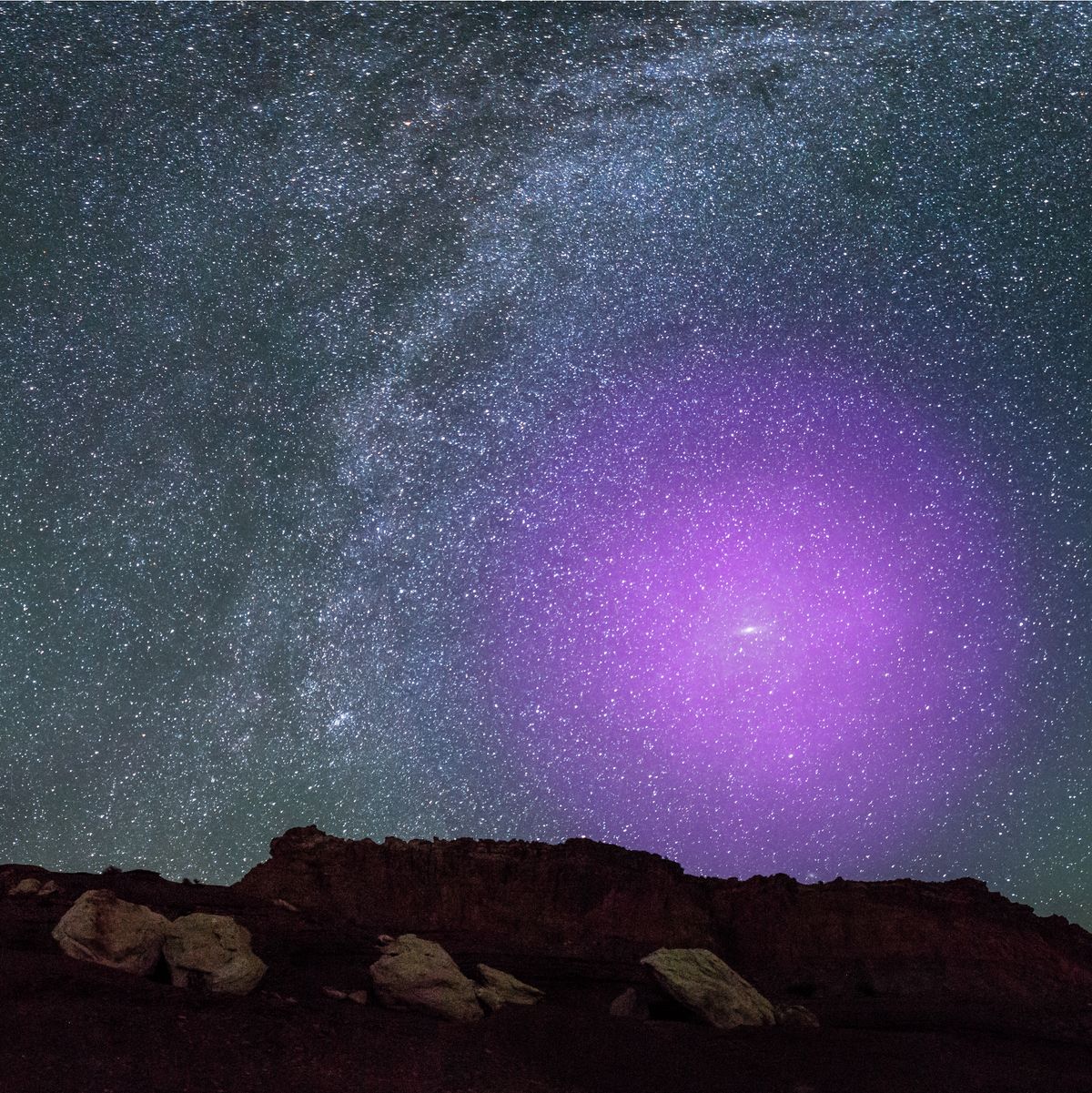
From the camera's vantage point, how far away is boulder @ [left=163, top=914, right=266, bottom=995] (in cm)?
1351

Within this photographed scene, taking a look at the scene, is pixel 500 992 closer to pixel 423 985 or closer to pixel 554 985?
pixel 423 985

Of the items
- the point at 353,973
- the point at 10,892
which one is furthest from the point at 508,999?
the point at 10,892

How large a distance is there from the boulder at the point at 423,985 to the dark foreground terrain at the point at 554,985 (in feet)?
1.39

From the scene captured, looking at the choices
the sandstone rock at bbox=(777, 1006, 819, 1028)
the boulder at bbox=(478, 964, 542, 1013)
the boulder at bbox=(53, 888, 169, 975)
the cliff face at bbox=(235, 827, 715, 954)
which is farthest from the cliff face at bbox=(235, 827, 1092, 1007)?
the boulder at bbox=(53, 888, 169, 975)

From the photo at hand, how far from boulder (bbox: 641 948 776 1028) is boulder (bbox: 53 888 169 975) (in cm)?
958

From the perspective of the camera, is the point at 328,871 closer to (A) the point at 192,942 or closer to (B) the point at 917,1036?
(A) the point at 192,942

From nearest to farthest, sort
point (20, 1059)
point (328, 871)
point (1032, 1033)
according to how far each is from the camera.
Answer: point (20, 1059)
point (1032, 1033)
point (328, 871)

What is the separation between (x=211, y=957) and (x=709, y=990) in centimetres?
936

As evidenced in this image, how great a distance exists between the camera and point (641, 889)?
2952 cm

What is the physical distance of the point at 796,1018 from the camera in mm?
18328

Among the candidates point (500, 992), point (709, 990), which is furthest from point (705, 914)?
point (500, 992)

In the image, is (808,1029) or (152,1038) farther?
(808,1029)

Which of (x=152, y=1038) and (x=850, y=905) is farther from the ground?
(x=850, y=905)

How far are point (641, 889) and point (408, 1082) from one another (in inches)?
760
